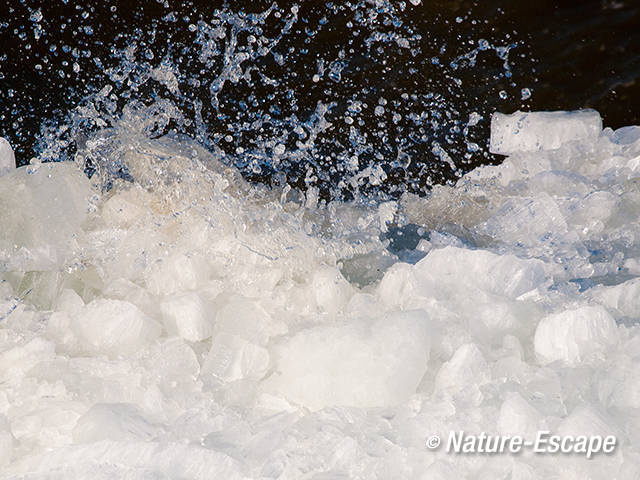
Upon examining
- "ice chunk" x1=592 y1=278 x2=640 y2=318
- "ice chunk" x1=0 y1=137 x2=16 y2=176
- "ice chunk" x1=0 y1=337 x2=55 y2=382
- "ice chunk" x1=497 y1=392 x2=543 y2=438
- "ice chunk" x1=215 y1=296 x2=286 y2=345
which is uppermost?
"ice chunk" x1=0 y1=137 x2=16 y2=176

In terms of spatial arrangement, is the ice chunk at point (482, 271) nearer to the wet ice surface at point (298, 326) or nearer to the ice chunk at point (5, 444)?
the wet ice surface at point (298, 326)

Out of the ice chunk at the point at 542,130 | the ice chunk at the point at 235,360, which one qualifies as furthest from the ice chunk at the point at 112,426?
the ice chunk at the point at 542,130

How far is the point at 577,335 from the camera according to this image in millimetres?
1091

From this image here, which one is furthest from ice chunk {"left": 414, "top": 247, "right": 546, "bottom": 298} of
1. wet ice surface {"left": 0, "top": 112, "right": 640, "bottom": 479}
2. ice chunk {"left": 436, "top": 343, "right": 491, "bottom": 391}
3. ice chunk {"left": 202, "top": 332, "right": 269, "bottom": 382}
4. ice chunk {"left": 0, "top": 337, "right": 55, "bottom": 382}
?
ice chunk {"left": 0, "top": 337, "right": 55, "bottom": 382}

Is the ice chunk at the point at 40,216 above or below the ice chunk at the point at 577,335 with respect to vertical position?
above

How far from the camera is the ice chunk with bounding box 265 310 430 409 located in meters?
1.03

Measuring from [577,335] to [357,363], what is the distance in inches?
13.3

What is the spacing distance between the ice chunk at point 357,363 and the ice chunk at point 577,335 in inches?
7.5

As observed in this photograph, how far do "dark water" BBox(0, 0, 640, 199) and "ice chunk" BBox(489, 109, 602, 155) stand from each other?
53cm

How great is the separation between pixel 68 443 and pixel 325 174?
172 centimetres

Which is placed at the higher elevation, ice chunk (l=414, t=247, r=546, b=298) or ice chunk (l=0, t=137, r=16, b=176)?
ice chunk (l=0, t=137, r=16, b=176)

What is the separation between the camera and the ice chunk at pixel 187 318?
1.20 meters

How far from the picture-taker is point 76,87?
108 inches

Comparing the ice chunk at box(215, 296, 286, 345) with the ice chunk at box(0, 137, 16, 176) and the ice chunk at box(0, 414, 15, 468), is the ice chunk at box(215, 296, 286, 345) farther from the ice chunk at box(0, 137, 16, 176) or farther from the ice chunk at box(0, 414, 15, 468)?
the ice chunk at box(0, 137, 16, 176)
